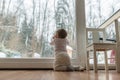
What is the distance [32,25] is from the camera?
10.5ft

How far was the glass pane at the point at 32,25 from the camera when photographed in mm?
3145

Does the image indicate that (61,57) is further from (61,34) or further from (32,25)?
(32,25)

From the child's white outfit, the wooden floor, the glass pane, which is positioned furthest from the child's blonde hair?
the wooden floor

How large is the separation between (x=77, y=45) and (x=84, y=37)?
0.52ft

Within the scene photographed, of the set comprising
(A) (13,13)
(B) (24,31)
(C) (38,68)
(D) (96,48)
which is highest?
(A) (13,13)

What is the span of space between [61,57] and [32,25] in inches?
28.6

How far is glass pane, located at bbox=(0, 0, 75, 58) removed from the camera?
3.14m

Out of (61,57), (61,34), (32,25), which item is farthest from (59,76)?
(32,25)

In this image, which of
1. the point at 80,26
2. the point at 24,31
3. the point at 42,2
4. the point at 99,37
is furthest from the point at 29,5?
the point at 99,37

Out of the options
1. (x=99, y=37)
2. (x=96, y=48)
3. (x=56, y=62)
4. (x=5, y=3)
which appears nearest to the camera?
(x=96, y=48)

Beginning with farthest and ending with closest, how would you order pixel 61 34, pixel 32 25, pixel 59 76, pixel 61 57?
pixel 32 25
pixel 61 34
pixel 61 57
pixel 59 76

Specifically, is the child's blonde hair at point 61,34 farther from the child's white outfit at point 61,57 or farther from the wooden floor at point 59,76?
the wooden floor at point 59,76

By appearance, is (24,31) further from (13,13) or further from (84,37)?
(84,37)

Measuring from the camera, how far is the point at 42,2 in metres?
3.26
